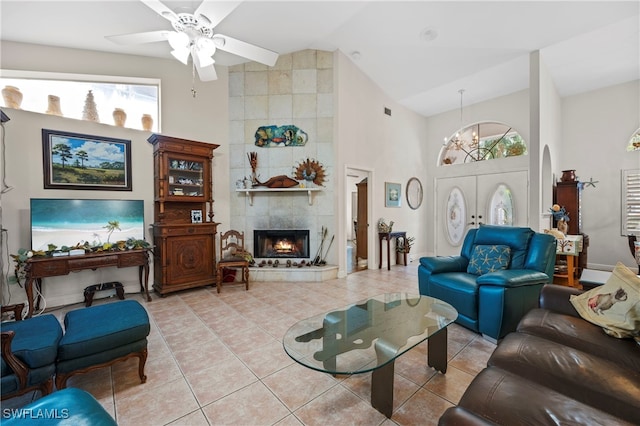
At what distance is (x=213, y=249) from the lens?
13.2ft

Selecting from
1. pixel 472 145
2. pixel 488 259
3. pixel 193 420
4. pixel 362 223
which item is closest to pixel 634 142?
pixel 472 145

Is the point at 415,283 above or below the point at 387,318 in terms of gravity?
below

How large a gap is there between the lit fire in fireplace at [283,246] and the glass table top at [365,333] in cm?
248

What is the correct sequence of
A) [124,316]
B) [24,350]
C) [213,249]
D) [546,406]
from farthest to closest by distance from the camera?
[213,249]
[124,316]
[24,350]
[546,406]

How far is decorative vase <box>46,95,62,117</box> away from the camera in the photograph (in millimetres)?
3253

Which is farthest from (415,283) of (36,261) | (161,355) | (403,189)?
(36,261)

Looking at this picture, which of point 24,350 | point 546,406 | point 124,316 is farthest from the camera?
point 124,316

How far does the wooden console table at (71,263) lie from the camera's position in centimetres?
277

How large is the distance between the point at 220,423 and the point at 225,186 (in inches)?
144

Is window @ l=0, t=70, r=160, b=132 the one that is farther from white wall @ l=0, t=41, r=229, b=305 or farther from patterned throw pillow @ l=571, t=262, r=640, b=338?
patterned throw pillow @ l=571, t=262, r=640, b=338

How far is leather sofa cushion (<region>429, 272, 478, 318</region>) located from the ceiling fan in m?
2.91

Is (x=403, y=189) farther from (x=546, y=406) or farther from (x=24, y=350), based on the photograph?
(x=24, y=350)

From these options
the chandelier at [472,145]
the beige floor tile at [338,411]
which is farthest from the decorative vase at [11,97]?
the chandelier at [472,145]

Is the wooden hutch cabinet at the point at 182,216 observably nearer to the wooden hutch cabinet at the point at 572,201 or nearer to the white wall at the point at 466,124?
the white wall at the point at 466,124
